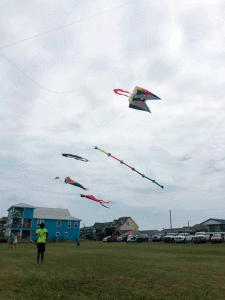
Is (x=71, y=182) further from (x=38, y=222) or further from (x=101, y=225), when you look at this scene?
(x=101, y=225)

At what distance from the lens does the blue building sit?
58.5 m

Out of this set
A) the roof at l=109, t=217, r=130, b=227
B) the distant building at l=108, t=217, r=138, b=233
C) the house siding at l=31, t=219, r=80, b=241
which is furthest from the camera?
the roof at l=109, t=217, r=130, b=227

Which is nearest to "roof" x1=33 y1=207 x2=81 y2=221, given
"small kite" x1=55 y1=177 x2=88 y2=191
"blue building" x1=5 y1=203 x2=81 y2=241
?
"blue building" x1=5 y1=203 x2=81 y2=241

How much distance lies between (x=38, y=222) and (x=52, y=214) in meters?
4.94

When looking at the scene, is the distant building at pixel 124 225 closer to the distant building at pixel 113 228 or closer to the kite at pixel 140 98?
the distant building at pixel 113 228

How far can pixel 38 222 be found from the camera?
60688mm

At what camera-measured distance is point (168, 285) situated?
6.07 m

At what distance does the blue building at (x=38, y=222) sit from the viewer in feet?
192

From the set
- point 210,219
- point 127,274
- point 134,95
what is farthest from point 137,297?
point 210,219

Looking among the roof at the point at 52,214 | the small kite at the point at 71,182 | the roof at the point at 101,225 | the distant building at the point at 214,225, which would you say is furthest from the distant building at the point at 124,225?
the small kite at the point at 71,182

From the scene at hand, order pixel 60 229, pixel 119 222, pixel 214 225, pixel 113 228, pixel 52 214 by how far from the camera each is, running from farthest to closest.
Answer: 1. pixel 119 222
2. pixel 113 228
3. pixel 214 225
4. pixel 52 214
5. pixel 60 229

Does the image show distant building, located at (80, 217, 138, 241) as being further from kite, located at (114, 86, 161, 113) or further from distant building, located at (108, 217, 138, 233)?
kite, located at (114, 86, 161, 113)

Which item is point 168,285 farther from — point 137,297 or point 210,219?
point 210,219

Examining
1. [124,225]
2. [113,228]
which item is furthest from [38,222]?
Answer: [124,225]
